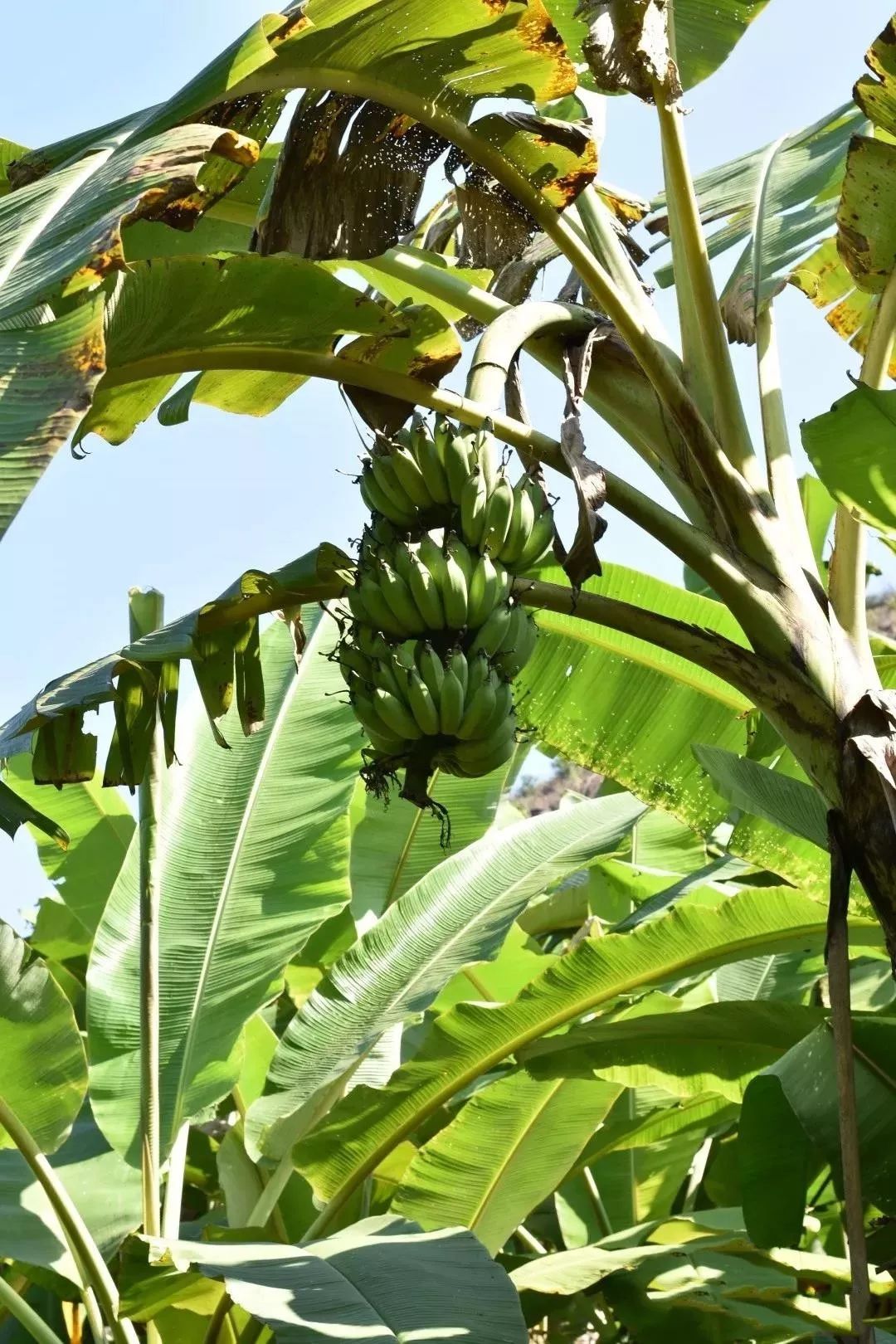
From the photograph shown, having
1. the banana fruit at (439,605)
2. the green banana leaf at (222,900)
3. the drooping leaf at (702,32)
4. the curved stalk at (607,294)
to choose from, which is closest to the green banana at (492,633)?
the banana fruit at (439,605)

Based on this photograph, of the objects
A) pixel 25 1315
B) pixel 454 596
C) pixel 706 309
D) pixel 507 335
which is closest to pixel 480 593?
pixel 454 596

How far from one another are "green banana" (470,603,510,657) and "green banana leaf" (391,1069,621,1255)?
924mm

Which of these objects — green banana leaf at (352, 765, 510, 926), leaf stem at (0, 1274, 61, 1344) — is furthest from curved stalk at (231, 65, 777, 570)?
leaf stem at (0, 1274, 61, 1344)

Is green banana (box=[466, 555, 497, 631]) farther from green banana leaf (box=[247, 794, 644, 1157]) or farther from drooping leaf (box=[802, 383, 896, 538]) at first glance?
green banana leaf (box=[247, 794, 644, 1157])

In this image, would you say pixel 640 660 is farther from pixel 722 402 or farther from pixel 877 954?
pixel 877 954

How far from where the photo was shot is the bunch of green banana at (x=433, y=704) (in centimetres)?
114

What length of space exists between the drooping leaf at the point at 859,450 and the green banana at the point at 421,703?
0.69 meters

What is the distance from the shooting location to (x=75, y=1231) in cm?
166

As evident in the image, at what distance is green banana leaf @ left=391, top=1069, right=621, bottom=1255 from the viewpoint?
191 centimetres

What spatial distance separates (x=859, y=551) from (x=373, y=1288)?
1.04 m

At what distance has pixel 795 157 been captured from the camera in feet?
7.05

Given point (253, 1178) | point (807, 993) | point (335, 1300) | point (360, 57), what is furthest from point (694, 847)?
point (360, 57)

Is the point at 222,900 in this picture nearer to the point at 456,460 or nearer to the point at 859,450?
the point at 456,460

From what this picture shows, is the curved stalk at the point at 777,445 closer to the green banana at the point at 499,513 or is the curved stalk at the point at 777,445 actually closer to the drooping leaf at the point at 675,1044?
the green banana at the point at 499,513
